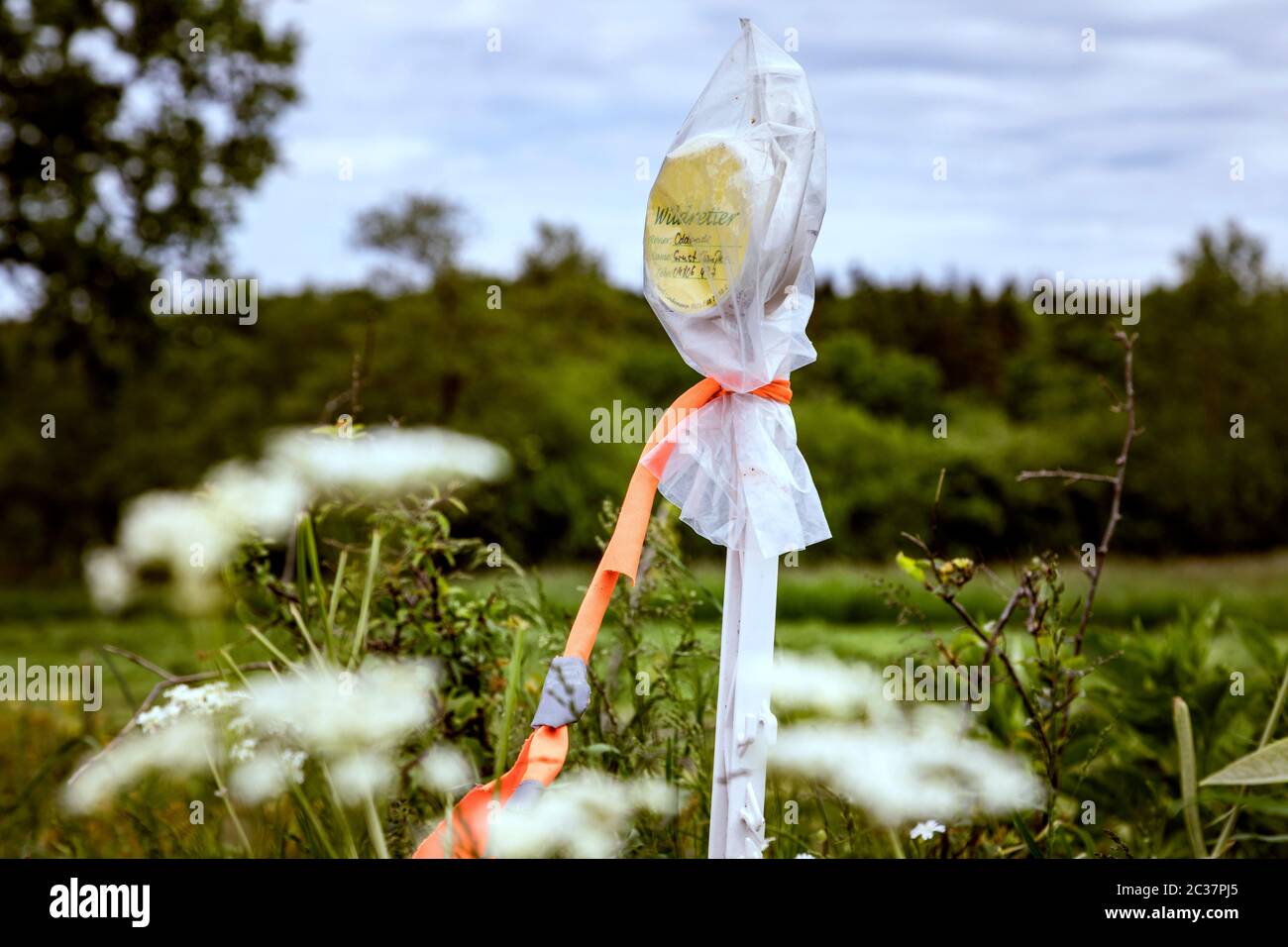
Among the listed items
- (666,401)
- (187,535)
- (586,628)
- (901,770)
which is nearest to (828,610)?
(901,770)

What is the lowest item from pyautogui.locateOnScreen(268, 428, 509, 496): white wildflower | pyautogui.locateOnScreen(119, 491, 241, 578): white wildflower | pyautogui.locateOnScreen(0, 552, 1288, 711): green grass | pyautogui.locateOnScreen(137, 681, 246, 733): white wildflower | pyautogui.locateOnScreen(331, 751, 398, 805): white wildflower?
pyautogui.locateOnScreen(0, 552, 1288, 711): green grass

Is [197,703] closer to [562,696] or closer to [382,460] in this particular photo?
[382,460]

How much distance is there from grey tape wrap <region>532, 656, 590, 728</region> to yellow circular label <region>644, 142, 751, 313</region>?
0.54 meters

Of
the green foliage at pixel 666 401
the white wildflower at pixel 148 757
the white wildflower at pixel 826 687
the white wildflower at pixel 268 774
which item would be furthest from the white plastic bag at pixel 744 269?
the green foliage at pixel 666 401

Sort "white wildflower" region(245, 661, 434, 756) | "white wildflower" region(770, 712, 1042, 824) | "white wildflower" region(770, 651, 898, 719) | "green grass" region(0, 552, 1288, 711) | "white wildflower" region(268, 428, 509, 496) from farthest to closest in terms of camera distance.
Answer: "green grass" region(0, 552, 1288, 711), "white wildflower" region(268, 428, 509, 496), "white wildflower" region(770, 651, 898, 719), "white wildflower" region(770, 712, 1042, 824), "white wildflower" region(245, 661, 434, 756)

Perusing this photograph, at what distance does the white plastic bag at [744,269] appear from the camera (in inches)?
64.2

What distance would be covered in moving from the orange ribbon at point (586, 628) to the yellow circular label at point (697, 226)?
0.15 meters

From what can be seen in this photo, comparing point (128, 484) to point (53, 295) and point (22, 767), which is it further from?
point (22, 767)

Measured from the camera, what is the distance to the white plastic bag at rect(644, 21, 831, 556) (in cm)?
163

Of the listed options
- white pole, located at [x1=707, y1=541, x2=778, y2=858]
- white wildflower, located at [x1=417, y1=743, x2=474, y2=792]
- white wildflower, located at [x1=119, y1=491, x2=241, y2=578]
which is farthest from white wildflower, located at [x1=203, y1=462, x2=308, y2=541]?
white pole, located at [x1=707, y1=541, x2=778, y2=858]

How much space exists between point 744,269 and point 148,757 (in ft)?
4.52

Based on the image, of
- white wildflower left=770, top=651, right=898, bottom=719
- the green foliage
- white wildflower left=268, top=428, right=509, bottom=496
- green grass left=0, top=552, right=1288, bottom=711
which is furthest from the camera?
the green foliage

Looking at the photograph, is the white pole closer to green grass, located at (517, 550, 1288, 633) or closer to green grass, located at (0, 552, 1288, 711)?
green grass, located at (0, 552, 1288, 711)
